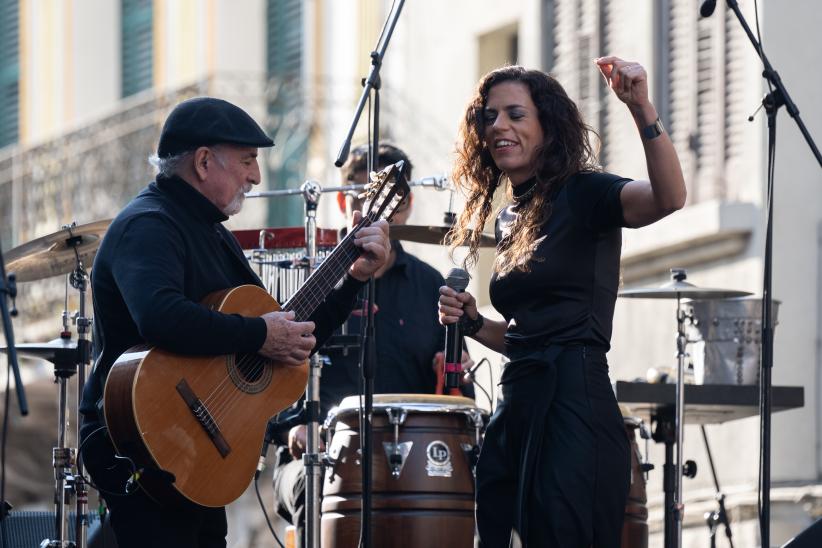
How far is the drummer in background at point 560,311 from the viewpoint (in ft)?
15.8

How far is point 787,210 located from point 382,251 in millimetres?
4597

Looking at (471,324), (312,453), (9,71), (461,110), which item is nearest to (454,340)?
(471,324)

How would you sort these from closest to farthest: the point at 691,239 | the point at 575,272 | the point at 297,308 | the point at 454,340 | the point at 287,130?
the point at 575,272 → the point at 454,340 → the point at 297,308 → the point at 691,239 → the point at 287,130

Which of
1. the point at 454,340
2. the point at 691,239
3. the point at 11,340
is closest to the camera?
the point at 11,340

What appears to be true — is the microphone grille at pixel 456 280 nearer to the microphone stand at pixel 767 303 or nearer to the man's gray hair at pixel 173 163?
the man's gray hair at pixel 173 163

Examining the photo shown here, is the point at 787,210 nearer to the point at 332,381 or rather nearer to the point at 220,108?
the point at 332,381

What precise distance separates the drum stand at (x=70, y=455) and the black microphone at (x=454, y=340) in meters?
1.52

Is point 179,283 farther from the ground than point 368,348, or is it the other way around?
point 179,283

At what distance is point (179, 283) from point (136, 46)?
14.6 metres

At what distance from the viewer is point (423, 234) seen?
6871 millimetres

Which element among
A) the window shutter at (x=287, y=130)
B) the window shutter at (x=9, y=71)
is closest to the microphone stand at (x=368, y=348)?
the window shutter at (x=287, y=130)

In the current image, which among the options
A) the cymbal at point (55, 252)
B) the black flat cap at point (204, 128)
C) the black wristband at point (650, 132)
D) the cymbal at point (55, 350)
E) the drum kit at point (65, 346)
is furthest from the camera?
the cymbal at point (55, 350)

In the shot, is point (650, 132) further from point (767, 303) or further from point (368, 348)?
point (368, 348)

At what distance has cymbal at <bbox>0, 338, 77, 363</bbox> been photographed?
688 cm
